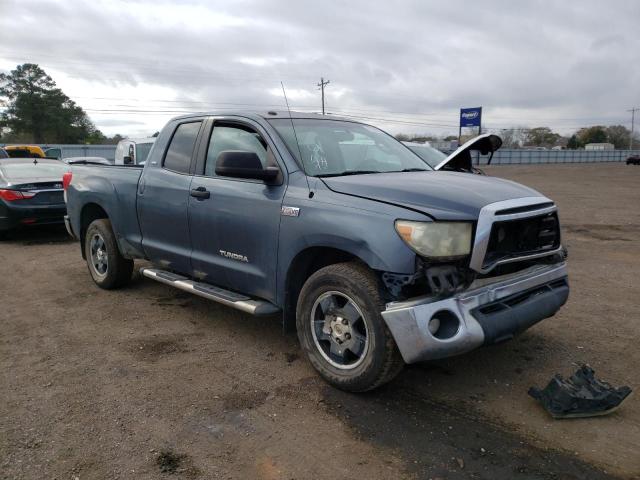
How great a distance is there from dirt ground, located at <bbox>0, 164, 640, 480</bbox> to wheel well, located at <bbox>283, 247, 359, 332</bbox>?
0.43 m

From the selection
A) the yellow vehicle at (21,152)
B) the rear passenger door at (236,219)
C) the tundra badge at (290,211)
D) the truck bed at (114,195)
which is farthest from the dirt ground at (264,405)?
the yellow vehicle at (21,152)

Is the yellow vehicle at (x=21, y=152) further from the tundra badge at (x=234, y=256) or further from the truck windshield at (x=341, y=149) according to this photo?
the truck windshield at (x=341, y=149)

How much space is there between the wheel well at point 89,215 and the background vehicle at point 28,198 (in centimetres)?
362

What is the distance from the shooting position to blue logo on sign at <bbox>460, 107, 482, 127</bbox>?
25219 mm

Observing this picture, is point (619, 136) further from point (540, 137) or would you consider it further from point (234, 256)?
point (234, 256)

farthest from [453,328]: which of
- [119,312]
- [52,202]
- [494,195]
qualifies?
[52,202]

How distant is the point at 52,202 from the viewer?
31.3 feet

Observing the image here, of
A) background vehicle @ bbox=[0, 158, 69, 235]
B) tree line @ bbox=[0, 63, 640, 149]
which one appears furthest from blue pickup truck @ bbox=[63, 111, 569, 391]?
tree line @ bbox=[0, 63, 640, 149]

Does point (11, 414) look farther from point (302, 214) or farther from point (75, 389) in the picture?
point (302, 214)

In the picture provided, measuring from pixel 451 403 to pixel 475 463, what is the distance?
67 centimetres

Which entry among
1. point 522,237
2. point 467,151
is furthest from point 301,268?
point 467,151

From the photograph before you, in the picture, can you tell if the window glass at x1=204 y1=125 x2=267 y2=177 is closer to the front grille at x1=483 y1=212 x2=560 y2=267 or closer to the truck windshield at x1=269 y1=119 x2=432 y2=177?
the truck windshield at x1=269 y1=119 x2=432 y2=177

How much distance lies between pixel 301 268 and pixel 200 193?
4.06 feet

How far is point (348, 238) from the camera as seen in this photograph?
3.39 meters
